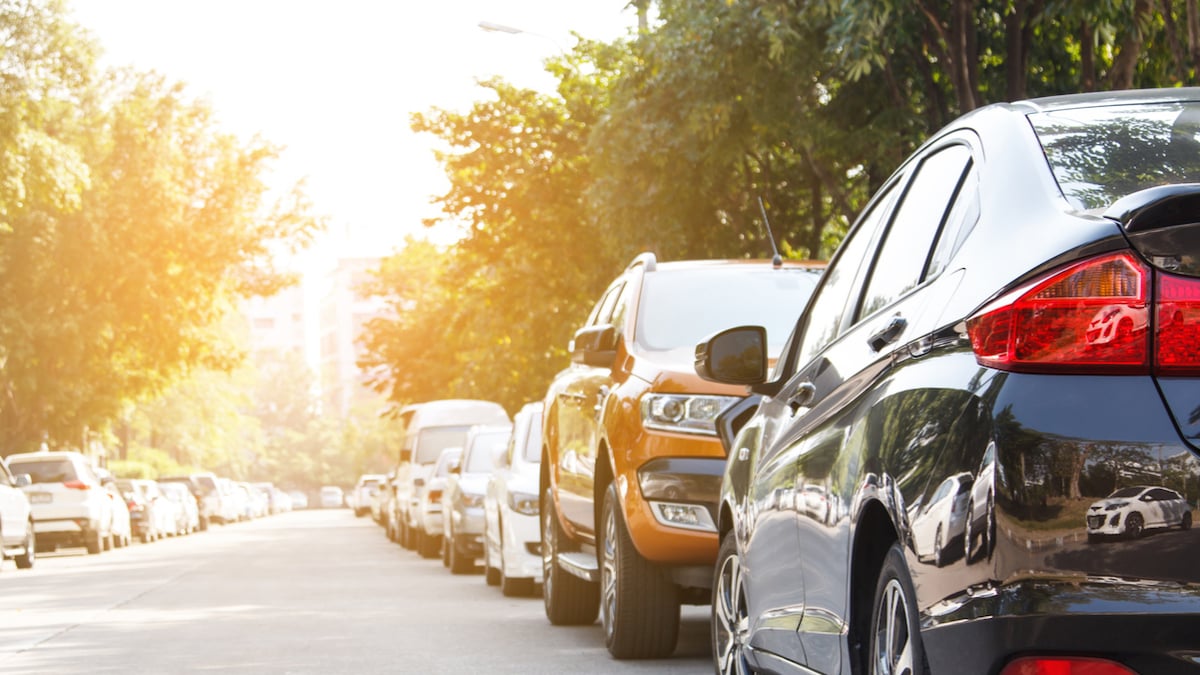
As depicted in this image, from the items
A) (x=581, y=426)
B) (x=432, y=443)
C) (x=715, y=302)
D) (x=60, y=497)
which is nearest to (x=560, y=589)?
(x=581, y=426)

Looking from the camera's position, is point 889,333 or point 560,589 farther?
point 560,589

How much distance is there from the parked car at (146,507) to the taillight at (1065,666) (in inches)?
1555

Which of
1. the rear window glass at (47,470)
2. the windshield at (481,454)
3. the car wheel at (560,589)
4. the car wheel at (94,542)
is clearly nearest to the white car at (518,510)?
the car wheel at (560,589)

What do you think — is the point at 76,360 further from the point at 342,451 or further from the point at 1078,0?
the point at 342,451

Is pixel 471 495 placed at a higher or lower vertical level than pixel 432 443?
higher

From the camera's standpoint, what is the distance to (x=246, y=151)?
42.3 meters

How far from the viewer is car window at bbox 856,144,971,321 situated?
4078mm

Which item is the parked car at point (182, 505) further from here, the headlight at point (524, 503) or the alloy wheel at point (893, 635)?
the alloy wheel at point (893, 635)

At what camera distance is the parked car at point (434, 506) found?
24828 millimetres

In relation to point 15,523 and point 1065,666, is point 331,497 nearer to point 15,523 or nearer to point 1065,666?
point 15,523

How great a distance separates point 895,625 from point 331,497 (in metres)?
142

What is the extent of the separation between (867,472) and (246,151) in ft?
131

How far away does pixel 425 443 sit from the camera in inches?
1189

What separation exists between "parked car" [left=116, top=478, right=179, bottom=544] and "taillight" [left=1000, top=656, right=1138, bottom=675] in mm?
39496
